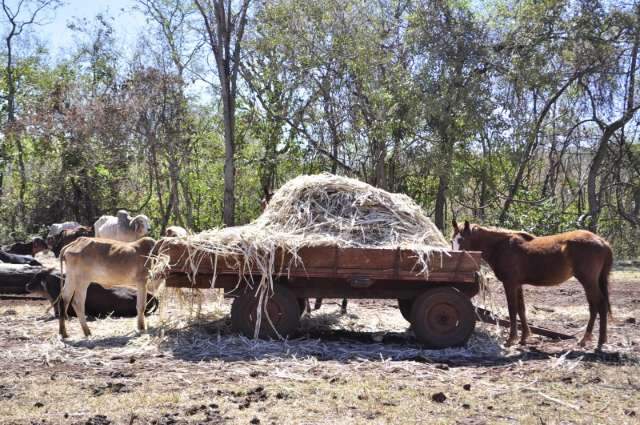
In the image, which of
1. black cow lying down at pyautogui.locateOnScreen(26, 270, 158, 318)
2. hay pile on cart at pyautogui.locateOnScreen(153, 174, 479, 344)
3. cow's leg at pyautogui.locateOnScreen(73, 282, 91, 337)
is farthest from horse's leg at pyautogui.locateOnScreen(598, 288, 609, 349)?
cow's leg at pyautogui.locateOnScreen(73, 282, 91, 337)

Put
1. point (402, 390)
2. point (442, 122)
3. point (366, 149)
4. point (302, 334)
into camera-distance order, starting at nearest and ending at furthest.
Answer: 1. point (402, 390)
2. point (302, 334)
3. point (442, 122)
4. point (366, 149)

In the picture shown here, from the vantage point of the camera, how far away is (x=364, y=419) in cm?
490

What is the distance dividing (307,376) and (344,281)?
1916 millimetres

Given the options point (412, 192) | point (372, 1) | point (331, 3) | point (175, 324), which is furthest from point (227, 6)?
point (175, 324)

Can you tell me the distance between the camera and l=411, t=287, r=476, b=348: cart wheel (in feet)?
25.3

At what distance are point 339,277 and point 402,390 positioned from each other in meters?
2.16

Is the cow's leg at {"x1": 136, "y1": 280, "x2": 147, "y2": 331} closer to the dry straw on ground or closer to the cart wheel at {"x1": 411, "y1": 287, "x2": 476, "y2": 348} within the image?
the dry straw on ground

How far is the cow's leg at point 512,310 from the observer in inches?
313

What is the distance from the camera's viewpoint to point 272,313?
7781 millimetres

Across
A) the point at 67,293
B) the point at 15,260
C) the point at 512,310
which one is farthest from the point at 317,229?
the point at 15,260

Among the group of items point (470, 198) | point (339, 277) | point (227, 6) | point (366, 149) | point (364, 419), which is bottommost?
point (364, 419)

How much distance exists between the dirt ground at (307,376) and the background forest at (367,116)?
10571 millimetres

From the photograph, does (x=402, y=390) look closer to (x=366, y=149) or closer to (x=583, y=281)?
(x=583, y=281)

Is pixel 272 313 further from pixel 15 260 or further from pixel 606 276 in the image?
pixel 15 260
